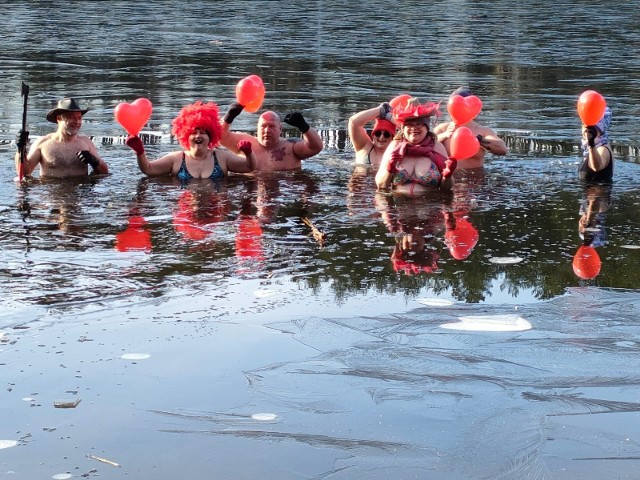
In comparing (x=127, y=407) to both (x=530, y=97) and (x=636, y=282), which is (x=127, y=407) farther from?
(x=530, y=97)

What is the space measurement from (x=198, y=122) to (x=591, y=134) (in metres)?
3.77

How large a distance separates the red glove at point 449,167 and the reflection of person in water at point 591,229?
46.3 inches

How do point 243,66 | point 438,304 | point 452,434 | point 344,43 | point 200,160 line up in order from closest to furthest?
1. point 452,434
2. point 438,304
3. point 200,160
4. point 243,66
5. point 344,43

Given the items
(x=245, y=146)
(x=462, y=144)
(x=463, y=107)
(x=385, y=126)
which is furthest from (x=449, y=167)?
(x=245, y=146)

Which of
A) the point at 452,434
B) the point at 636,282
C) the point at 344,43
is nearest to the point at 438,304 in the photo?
the point at 636,282

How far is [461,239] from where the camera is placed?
9.70m

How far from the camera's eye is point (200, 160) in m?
12.7

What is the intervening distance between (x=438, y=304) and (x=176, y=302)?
5.22 feet

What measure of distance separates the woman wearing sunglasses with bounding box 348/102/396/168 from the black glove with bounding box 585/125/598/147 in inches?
81.8

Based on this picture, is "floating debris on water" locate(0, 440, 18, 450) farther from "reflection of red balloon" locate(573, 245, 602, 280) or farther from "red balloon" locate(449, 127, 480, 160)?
"red balloon" locate(449, 127, 480, 160)

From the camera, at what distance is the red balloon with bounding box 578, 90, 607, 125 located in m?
11.5

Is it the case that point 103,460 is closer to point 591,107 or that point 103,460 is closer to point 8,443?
point 8,443

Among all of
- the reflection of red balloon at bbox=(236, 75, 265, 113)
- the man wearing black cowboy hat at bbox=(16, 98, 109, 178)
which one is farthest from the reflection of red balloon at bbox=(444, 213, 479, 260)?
the man wearing black cowboy hat at bbox=(16, 98, 109, 178)

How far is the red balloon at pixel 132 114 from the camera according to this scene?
12258 mm
